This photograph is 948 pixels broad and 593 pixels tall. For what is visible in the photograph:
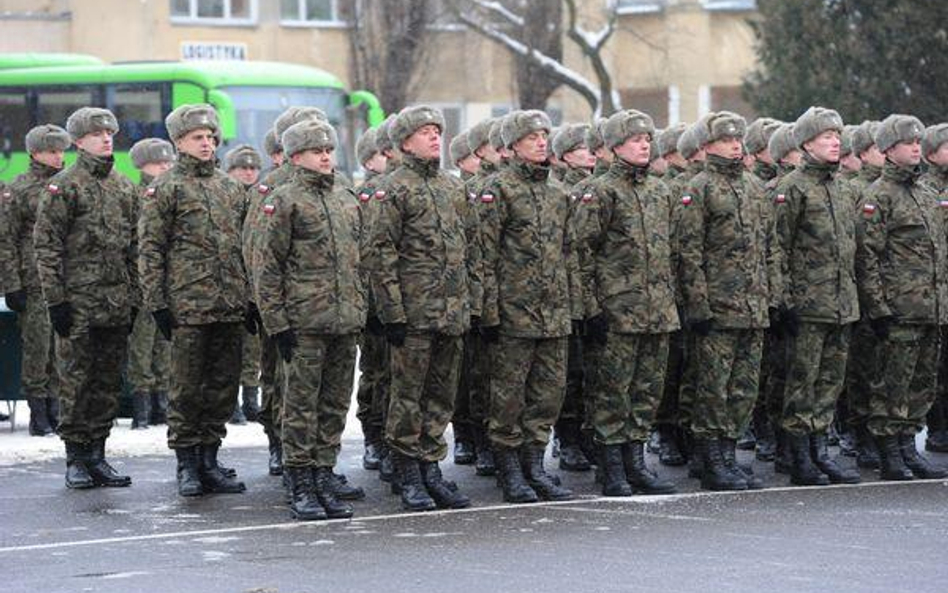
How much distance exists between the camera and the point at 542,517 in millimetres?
12414

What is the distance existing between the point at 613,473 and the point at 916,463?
209 cm

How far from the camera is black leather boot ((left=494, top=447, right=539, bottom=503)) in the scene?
13.0 meters

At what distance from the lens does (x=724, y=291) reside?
13.7 m

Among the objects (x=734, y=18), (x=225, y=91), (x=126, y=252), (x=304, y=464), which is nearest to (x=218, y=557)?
(x=304, y=464)

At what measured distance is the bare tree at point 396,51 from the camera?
43406 millimetres

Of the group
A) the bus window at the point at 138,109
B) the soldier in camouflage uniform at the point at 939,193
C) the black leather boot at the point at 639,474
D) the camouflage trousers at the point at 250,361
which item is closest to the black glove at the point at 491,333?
the black leather boot at the point at 639,474

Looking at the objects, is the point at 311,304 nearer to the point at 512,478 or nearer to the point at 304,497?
the point at 304,497

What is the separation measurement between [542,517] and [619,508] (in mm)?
550

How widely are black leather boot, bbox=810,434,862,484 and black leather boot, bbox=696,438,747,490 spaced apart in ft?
1.89

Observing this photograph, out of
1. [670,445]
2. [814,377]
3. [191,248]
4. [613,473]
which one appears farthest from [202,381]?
[814,377]

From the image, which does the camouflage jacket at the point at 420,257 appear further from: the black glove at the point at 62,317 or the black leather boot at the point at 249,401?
the black leather boot at the point at 249,401

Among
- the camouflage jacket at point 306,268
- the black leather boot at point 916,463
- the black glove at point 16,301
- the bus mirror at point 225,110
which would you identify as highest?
the bus mirror at point 225,110

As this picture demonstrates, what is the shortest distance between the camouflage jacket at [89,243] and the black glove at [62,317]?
37 millimetres

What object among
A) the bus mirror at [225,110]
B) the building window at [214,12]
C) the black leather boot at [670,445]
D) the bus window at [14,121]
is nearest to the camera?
the black leather boot at [670,445]
